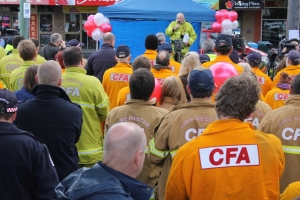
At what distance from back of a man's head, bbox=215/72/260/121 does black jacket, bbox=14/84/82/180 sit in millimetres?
1759

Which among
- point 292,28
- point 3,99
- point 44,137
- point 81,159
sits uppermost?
point 292,28

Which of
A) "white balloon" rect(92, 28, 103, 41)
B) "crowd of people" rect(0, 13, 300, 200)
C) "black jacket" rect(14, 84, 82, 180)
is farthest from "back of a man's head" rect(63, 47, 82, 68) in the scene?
"white balloon" rect(92, 28, 103, 41)

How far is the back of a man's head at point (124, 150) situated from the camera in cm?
274

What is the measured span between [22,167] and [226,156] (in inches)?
57.7

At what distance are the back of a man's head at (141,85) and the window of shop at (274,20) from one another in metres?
23.6

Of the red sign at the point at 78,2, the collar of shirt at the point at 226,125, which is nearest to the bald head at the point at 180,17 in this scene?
the collar of shirt at the point at 226,125

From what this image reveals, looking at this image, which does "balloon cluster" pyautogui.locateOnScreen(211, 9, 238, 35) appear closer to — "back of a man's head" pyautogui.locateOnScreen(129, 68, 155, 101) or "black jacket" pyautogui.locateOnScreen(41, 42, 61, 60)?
"black jacket" pyautogui.locateOnScreen(41, 42, 61, 60)

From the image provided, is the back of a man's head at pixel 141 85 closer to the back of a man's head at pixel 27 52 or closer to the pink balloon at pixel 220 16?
the back of a man's head at pixel 27 52

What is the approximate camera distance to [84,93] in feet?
18.8

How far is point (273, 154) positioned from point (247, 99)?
406 millimetres

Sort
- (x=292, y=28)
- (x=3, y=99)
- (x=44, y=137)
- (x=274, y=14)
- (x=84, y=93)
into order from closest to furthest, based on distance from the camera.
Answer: (x=3, y=99) < (x=44, y=137) < (x=84, y=93) < (x=292, y=28) < (x=274, y=14)

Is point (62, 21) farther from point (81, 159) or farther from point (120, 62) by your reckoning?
point (81, 159)

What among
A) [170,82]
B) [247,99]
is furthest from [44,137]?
[247,99]

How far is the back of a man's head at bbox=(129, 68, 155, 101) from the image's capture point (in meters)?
4.79
